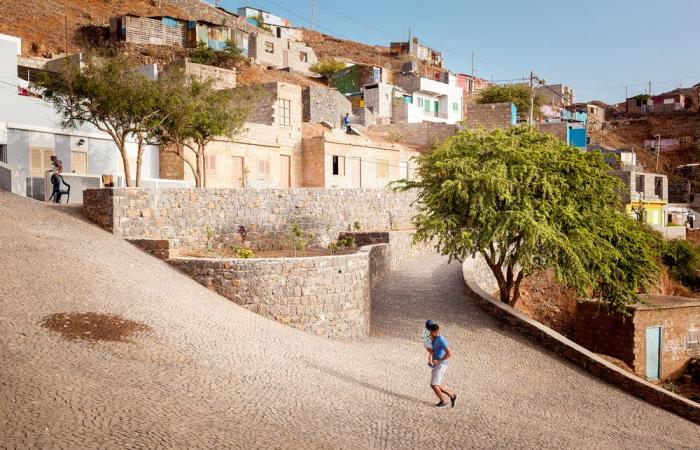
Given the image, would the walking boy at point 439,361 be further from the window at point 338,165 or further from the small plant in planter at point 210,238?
the window at point 338,165

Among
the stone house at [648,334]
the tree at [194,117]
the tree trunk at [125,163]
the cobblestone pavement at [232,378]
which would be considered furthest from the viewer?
the tree at [194,117]

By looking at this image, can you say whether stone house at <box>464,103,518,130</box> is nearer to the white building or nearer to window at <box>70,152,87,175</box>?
the white building

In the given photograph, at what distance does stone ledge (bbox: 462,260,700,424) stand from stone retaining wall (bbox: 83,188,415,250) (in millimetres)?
7671

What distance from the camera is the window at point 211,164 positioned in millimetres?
26109

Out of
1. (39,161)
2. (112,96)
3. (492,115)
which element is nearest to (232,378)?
(112,96)

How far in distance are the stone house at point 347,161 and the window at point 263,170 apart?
9.09 feet

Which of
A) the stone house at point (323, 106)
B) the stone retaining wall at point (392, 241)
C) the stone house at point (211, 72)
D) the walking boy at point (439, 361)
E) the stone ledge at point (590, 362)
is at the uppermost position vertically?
the stone house at point (211, 72)

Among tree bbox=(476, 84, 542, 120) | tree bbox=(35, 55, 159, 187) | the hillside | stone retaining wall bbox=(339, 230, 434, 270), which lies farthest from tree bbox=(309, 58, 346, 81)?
tree bbox=(35, 55, 159, 187)

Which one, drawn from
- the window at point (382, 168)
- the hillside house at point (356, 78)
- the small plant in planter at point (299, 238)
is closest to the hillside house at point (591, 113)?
the hillside house at point (356, 78)

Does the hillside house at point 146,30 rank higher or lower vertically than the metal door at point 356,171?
higher

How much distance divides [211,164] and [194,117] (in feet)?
15.1

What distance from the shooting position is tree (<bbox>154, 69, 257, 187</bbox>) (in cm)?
2136

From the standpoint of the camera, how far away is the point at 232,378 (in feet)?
30.3

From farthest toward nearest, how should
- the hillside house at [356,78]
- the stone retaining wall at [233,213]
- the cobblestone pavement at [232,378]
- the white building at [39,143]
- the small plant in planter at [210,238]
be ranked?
1. the hillside house at [356,78]
2. the white building at [39,143]
3. the small plant in planter at [210,238]
4. the stone retaining wall at [233,213]
5. the cobblestone pavement at [232,378]
